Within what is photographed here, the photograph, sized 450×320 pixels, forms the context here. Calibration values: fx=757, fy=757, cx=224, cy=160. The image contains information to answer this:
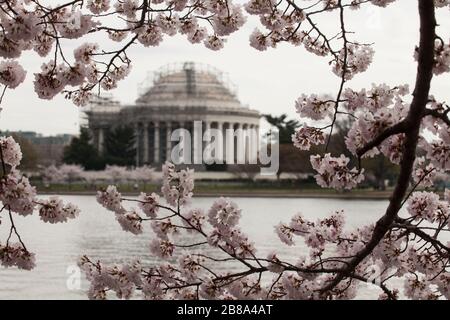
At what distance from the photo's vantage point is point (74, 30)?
16.2 ft

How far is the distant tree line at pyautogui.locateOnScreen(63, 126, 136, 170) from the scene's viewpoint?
76562 millimetres

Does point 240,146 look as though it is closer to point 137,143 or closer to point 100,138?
point 137,143

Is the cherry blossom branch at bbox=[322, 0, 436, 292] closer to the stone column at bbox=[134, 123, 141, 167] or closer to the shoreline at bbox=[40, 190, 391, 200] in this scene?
the shoreline at bbox=[40, 190, 391, 200]

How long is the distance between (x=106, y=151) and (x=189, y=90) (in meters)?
16.7

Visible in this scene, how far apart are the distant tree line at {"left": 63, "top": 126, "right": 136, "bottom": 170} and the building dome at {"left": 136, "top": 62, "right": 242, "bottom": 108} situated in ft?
34.4

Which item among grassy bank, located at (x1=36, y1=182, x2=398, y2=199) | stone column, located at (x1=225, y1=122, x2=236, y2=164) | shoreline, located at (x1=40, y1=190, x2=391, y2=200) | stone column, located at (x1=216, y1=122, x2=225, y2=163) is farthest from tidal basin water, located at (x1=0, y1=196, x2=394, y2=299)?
stone column, located at (x1=216, y1=122, x2=225, y2=163)

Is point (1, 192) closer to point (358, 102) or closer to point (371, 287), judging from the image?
point (358, 102)

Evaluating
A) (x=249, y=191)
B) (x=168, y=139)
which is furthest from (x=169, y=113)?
(x=249, y=191)

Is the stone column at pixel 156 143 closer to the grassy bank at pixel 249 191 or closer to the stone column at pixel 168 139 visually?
the stone column at pixel 168 139

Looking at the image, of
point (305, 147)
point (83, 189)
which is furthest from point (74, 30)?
point (83, 189)

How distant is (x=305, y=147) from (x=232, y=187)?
60.1m

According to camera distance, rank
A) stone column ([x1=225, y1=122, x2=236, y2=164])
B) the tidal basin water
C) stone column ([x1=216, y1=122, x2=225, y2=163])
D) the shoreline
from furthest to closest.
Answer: stone column ([x1=216, y1=122, x2=225, y2=163]), stone column ([x1=225, y1=122, x2=236, y2=164]), the shoreline, the tidal basin water

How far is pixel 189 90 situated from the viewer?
93062 mm

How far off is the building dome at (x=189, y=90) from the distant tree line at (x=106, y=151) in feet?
34.4
